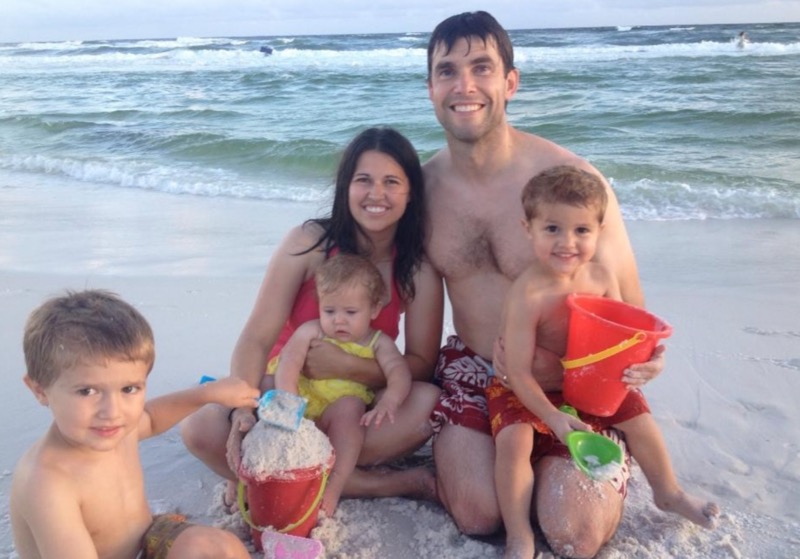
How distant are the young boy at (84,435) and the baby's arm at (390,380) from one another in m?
0.77

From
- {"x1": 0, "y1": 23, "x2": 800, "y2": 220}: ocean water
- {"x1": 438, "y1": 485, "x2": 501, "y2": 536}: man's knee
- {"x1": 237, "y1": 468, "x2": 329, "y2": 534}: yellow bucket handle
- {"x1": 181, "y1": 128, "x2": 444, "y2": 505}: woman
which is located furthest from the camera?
{"x1": 0, "y1": 23, "x2": 800, "y2": 220}: ocean water

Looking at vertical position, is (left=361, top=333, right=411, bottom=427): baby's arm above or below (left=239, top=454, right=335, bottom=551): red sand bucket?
above

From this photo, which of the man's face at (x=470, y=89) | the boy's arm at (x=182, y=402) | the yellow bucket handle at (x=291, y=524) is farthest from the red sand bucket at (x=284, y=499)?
the man's face at (x=470, y=89)

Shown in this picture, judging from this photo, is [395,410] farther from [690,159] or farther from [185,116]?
[185,116]

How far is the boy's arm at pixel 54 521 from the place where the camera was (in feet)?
6.48

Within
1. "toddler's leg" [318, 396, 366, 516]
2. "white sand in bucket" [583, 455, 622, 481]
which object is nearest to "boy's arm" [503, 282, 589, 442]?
"white sand in bucket" [583, 455, 622, 481]

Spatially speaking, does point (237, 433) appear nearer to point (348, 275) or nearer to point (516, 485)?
point (348, 275)

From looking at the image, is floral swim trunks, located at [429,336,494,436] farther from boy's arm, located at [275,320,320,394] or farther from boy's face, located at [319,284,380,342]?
boy's arm, located at [275,320,320,394]

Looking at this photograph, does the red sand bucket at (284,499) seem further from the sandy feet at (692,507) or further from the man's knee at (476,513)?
the sandy feet at (692,507)

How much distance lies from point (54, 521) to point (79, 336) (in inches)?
18.5

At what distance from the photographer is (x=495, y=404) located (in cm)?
286

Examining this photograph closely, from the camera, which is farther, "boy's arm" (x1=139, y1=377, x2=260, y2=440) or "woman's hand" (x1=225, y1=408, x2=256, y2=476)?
"woman's hand" (x1=225, y1=408, x2=256, y2=476)

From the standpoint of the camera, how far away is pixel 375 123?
12656mm

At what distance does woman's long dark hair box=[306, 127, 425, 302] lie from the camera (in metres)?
3.08
